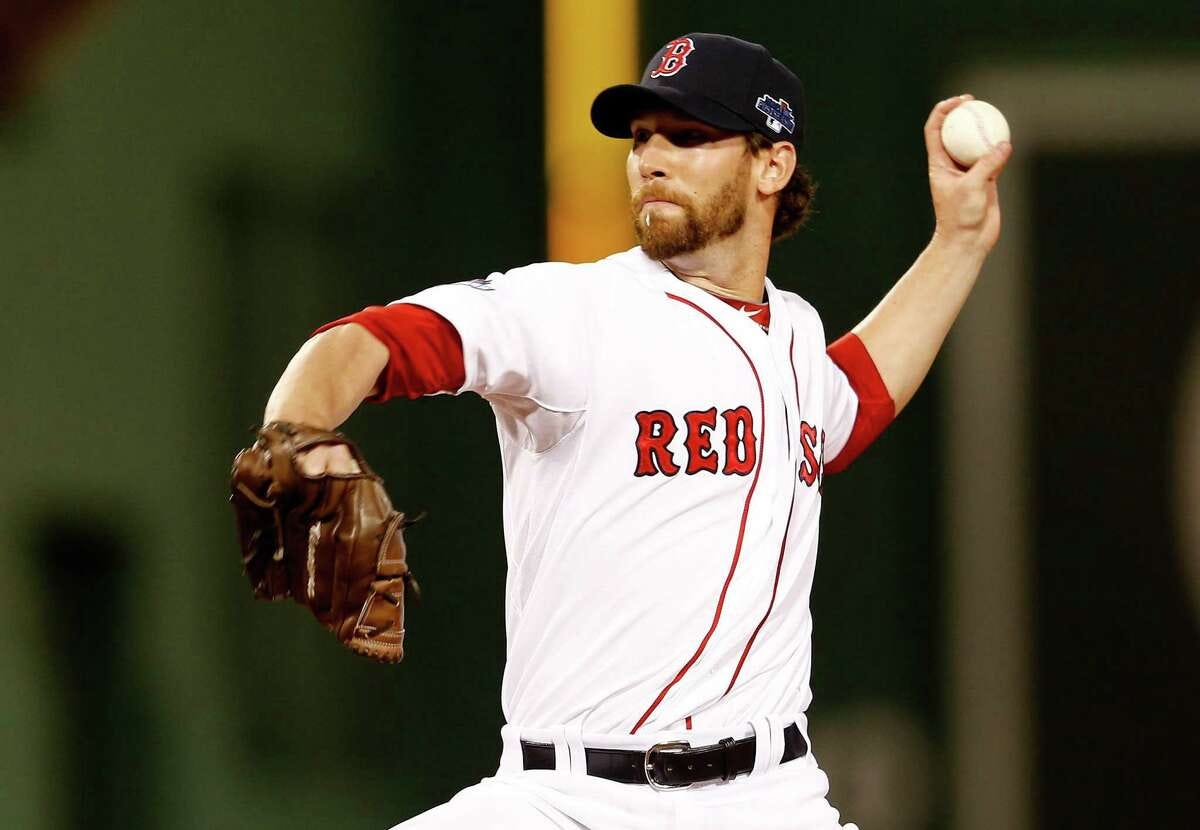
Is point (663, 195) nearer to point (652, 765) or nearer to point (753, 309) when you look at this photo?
point (753, 309)

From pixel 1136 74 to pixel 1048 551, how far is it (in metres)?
1.09

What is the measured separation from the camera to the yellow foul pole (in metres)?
3.47

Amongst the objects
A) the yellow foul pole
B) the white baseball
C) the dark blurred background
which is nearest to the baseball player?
the white baseball

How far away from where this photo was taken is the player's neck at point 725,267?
2152 mm

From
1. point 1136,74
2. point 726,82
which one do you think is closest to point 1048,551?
point 1136,74

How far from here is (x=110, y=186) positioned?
3.54 meters

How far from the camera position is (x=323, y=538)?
1625 millimetres

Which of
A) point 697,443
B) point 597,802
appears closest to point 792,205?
point 697,443

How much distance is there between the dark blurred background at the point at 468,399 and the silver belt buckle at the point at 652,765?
1.62 metres

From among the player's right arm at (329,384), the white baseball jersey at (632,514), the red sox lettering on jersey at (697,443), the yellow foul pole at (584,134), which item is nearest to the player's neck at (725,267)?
the white baseball jersey at (632,514)

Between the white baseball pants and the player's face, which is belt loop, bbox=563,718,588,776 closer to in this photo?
the white baseball pants

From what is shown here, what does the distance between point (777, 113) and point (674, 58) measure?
0.57 feet

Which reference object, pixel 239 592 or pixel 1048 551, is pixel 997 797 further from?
pixel 239 592

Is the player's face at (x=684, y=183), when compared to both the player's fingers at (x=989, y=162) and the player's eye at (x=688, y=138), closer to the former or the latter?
the player's eye at (x=688, y=138)
